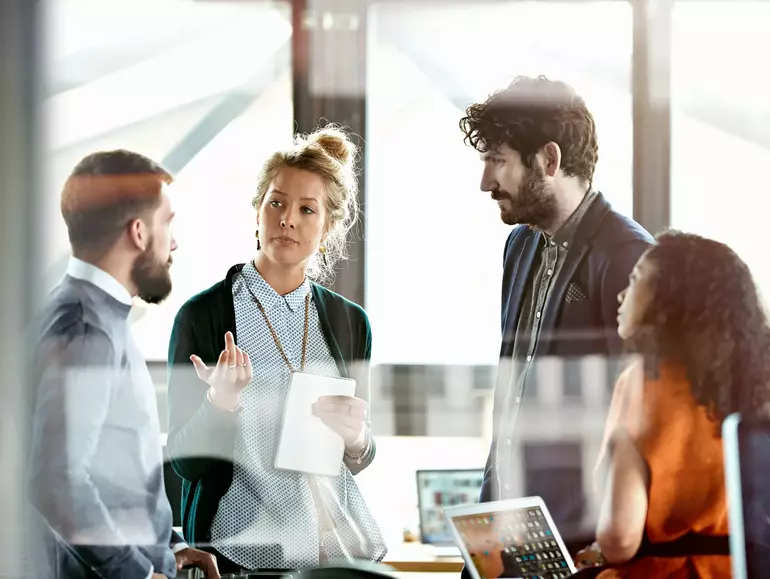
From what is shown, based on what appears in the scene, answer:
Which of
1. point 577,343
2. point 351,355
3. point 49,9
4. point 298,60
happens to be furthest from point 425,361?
point 49,9

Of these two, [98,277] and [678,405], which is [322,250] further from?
[678,405]

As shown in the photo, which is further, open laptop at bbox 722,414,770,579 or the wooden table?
the wooden table

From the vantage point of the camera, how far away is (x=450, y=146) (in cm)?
171

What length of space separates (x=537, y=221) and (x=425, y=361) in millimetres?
343

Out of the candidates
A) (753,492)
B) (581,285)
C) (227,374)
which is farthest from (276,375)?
(753,492)

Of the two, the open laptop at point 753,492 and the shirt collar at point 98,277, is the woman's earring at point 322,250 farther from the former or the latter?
the open laptop at point 753,492

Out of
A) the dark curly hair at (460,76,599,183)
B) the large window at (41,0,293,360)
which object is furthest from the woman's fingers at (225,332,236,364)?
the dark curly hair at (460,76,599,183)

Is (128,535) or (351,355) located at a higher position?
(351,355)

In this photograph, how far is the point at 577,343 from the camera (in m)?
1.67

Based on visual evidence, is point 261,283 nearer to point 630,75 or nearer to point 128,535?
point 128,535

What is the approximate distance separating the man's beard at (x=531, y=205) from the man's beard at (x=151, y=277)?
647 mm

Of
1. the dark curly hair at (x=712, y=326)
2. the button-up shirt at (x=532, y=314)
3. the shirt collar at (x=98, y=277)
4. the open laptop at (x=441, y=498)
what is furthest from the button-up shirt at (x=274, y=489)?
the dark curly hair at (x=712, y=326)

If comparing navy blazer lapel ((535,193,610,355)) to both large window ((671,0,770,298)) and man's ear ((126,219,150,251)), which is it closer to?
large window ((671,0,770,298))

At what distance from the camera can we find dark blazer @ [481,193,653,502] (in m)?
1.67
